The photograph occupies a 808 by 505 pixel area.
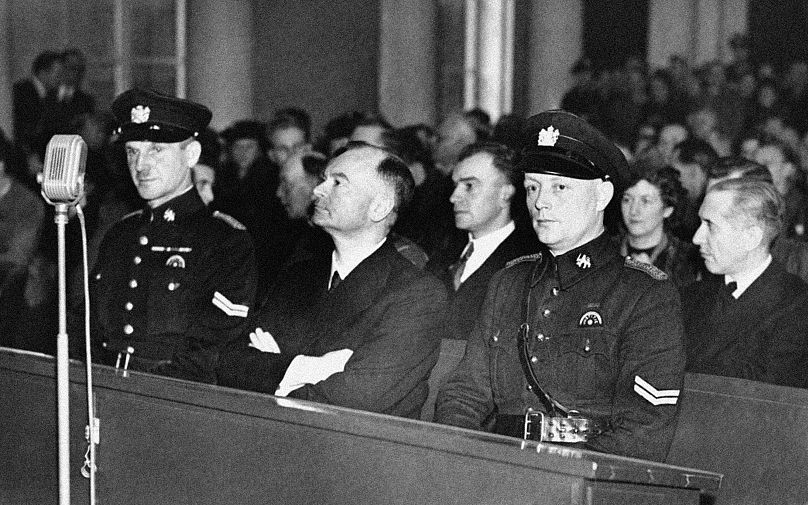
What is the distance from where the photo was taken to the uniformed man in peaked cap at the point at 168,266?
203 inches

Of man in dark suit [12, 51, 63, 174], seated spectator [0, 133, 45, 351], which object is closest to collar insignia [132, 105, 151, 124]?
seated spectator [0, 133, 45, 351]

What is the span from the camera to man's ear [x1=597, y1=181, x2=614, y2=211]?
13.6 ft

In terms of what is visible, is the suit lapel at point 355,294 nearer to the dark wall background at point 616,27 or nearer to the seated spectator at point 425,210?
the seated spectator at point 425,210

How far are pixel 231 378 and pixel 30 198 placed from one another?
4.62 m

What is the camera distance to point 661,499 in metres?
3.17

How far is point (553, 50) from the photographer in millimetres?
17172

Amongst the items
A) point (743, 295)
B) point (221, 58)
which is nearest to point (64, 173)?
point (743, 295)

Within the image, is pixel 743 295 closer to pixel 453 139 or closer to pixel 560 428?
pixel 560 428

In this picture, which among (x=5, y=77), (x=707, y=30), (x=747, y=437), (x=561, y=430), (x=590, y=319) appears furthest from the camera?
(x=707, y=30)

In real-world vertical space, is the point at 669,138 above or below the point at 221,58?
below

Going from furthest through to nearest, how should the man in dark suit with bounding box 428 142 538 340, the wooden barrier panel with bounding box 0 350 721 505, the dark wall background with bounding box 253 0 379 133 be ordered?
the dark wall background with bounding box 253 0 379 133
the man in dark suit with bounding box 428 142 538 340
the wooden barrier panel with bounding box 0 350 721 505

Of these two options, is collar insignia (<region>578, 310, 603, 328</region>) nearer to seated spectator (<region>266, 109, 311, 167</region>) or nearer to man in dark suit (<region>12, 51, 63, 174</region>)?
seated spectator (<region>266, 109, 311, 167</region>)

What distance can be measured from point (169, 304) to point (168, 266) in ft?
0.49

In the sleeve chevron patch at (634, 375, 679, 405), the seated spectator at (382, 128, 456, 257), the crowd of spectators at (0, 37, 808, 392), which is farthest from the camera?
the seated spectator at (382, 128, 456, 257)
